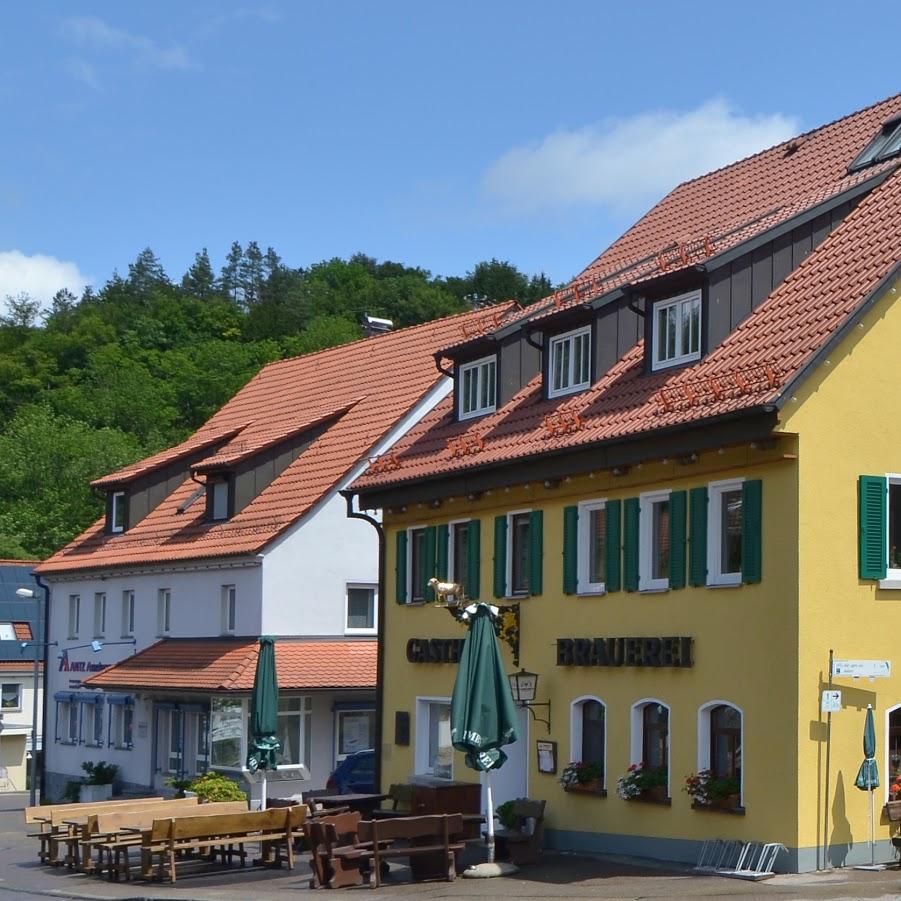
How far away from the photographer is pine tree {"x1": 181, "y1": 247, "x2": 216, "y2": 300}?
146 metres

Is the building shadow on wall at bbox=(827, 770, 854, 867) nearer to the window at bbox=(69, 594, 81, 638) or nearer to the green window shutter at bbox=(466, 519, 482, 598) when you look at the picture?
the green window shutter at bbox=(466, 519, 482, 598)

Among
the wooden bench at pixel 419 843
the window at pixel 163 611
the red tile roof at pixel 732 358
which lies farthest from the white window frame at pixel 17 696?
the wooden bench at pixel 419 843

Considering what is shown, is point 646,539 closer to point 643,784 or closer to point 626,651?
point 626,651

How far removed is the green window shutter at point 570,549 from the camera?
2488 cm

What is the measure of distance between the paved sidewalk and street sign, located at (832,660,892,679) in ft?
7.54

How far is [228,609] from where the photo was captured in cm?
3841

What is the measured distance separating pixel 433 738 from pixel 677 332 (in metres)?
8.47

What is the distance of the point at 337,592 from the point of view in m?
37.7

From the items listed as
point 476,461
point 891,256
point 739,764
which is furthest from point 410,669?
point 891,256

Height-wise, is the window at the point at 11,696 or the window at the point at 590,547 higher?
the window at the point at 590,547

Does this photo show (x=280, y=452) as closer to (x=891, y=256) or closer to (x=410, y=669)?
(x=410, y=669)

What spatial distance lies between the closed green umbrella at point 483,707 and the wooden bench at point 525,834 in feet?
2.25

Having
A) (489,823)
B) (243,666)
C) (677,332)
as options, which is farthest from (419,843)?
(243,666)

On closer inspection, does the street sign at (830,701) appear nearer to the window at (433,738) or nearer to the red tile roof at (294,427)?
the window at (433,738)
